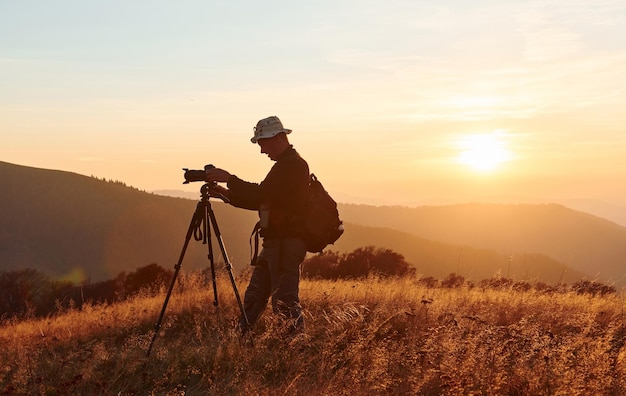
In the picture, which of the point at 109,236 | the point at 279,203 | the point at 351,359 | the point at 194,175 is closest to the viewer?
the point at 351,359

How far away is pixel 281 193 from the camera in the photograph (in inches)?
277

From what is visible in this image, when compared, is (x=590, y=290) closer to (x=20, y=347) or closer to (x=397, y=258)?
(x=20, y=347)

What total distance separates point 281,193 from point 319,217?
515 millimetres

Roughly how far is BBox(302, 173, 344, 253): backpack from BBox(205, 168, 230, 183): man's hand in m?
0.95

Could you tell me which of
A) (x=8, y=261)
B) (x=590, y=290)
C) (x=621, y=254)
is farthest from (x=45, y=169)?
(x=621, y=254)

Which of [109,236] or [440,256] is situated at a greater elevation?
[109,236]

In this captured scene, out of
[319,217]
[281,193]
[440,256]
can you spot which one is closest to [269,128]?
[281,193]

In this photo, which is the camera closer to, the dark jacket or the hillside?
the dark jacket

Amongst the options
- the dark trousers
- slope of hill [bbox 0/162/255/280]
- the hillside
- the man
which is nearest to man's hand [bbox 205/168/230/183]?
the man

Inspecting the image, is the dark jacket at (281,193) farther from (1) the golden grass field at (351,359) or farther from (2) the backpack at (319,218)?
(1) the golden grass field at (351,359)

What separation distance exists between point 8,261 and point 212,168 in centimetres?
9048

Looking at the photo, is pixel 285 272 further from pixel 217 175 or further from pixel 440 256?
pixel 440 256

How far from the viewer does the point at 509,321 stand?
353 inches

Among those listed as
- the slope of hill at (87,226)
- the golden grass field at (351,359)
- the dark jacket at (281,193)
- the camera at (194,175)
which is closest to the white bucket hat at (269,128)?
the dark jacket at (281,193)
